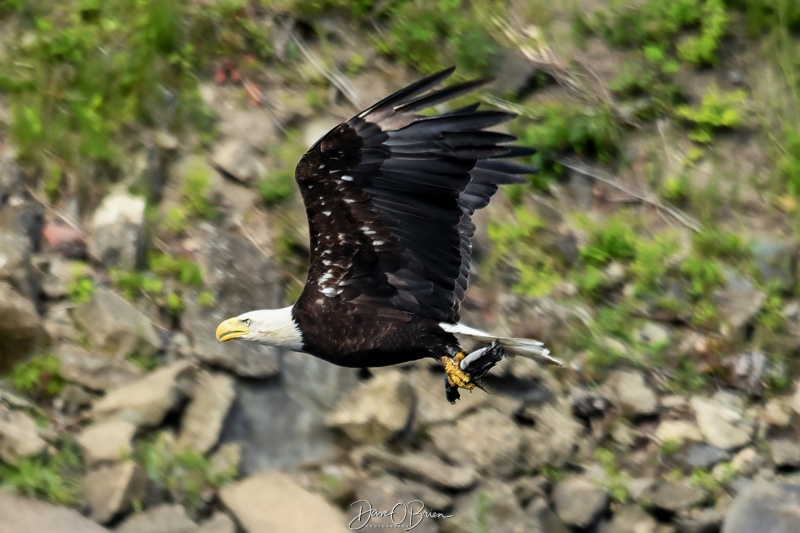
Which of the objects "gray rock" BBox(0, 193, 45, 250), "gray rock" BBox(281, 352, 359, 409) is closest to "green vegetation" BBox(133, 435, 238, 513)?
"gray rock" BBox(281, 352, 359, 409)

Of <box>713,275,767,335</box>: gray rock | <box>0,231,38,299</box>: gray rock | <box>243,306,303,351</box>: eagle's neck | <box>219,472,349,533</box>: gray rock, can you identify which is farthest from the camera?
<box>713,275,767,335</box>: gray rock

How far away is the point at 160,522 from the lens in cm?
727

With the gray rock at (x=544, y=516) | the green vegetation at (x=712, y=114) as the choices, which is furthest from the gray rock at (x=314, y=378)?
the green vegetation at (x=712, y=114)

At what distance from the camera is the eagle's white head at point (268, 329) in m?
6.85

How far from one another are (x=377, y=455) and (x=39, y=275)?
2.28m

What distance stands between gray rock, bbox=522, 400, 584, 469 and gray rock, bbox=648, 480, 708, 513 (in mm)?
565

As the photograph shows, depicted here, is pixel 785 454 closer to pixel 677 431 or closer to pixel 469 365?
pixel 677 431

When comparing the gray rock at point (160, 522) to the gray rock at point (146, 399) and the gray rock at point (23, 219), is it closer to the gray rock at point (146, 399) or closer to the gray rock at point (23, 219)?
the gray rock at point (146, 399)

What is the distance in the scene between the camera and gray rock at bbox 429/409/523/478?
8.44 meters

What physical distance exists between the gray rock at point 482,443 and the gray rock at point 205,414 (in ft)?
4.17

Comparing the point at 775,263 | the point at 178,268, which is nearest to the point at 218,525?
the point at 178,268

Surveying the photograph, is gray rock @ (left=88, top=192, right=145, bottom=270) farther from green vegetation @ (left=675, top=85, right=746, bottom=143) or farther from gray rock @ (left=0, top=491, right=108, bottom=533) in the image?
green vegetation @ (left=675, top=85, right=746, bottom=143)

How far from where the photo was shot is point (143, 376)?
8.21 metres
